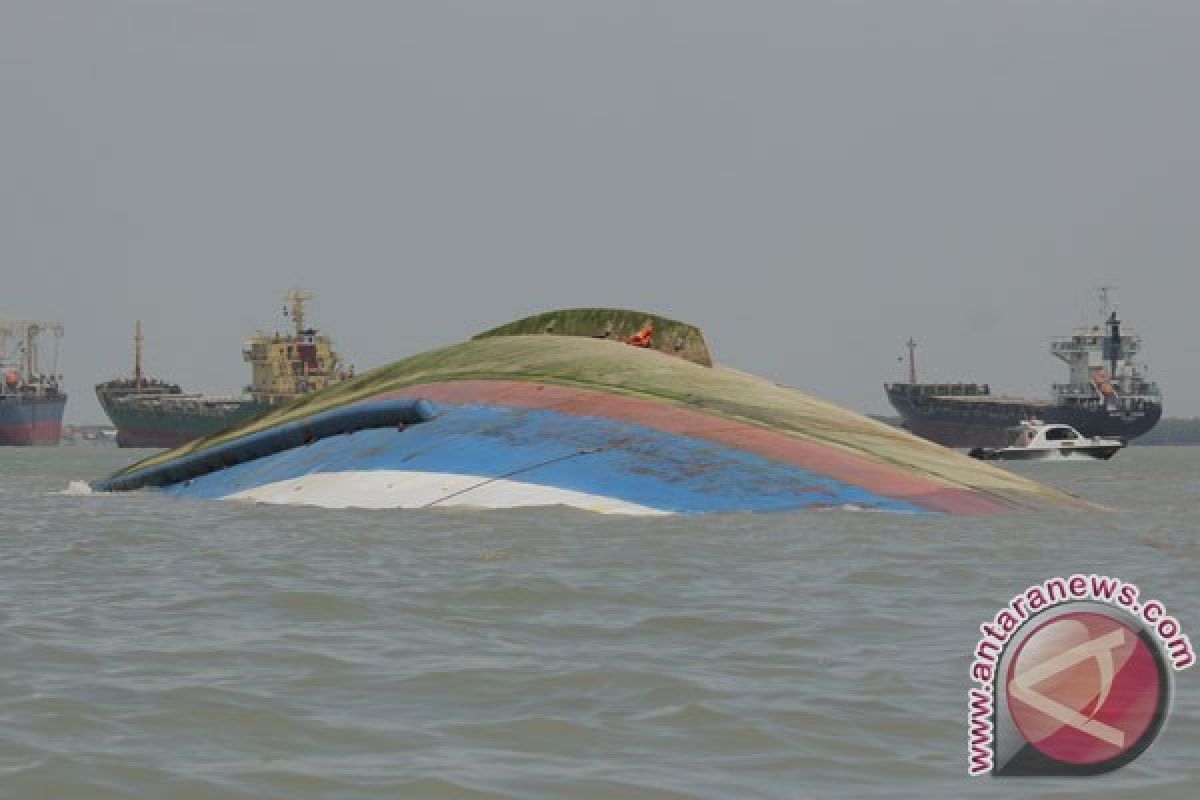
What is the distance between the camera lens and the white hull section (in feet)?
81.3

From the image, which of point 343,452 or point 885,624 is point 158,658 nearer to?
point 885,624

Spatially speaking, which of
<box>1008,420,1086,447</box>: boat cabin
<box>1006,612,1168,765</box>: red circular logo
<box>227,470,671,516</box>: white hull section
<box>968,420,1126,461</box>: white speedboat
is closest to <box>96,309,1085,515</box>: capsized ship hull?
<box>227,470,671,516</box>: white hull section

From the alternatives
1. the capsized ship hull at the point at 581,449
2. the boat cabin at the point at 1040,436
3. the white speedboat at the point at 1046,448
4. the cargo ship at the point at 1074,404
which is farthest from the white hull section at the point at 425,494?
the cargo ship at the point at 1074,404

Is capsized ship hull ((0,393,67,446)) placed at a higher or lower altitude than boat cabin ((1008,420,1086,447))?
higher

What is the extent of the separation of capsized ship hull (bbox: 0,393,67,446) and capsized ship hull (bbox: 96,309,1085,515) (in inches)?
5540

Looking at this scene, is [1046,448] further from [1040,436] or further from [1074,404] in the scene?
[1074,404]

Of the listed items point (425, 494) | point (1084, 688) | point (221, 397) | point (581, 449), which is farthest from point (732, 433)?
point (221, 397)

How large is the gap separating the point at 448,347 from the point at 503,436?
9657 mm

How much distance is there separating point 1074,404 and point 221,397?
265ft

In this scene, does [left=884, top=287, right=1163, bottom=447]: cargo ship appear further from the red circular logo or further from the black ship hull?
the red circular logo

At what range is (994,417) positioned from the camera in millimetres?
161250

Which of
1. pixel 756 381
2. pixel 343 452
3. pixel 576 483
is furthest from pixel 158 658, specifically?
pixel 756 381

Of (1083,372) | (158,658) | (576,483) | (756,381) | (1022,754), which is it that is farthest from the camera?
(1083,372)

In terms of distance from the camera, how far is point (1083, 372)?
6698 inches
